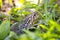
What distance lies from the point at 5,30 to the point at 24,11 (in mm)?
624

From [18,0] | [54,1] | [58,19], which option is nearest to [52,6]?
[54,1]

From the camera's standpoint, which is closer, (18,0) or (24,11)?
(24,11)

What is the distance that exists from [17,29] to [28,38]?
438 mm

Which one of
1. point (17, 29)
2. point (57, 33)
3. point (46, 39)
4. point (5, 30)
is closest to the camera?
point (46, 39)

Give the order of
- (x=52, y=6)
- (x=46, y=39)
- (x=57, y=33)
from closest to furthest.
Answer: (x=46, y=39), (x=57, y=33), (x=52, y=6)

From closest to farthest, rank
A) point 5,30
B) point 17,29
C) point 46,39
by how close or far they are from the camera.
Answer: point 46,39 < point 5,30 < point 17,29

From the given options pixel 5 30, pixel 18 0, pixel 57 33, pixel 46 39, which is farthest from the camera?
pixel 18 0

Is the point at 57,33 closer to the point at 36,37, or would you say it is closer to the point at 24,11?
the point at 36,37

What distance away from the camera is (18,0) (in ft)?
9.36

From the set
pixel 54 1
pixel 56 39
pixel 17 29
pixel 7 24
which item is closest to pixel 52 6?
pixel 54 1

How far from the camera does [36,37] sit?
1346 millimetres

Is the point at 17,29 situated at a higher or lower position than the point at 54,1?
lower

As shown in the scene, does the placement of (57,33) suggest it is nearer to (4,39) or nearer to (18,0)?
(4,39)

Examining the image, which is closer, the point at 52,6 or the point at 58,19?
the point at 58,19
